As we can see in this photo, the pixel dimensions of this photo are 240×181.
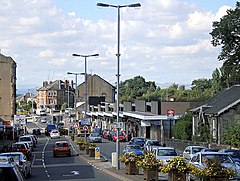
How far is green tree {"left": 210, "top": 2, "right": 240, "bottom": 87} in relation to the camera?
227ft

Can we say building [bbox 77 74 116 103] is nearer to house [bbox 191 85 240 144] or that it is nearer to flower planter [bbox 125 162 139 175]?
house [bbox 191 85 240 144]

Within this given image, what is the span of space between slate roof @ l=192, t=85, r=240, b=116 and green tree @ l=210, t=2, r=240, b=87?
25.5 feet

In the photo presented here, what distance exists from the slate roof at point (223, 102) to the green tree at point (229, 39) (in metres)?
7.77

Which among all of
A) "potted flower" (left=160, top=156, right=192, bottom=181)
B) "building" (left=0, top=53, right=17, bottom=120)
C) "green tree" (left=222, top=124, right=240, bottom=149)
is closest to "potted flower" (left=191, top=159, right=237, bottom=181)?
"potted flower" (left=160, top=156, right=192, bottom=181)

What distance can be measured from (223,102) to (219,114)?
3614 mm

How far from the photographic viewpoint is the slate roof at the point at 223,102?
5504 cm

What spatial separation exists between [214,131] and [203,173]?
37254mm

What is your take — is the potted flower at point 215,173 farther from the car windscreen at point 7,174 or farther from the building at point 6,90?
the building at point 6,90

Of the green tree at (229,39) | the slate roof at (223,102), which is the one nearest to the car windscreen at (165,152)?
the slate roof at (223,102)

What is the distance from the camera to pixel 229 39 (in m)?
69.8

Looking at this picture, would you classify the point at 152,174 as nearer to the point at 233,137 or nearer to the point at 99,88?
the point at 233,137

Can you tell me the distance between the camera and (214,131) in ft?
185

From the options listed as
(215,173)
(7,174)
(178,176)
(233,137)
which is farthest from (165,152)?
(7,174)

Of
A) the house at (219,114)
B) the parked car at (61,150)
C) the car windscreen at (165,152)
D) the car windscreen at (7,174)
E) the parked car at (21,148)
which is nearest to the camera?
the car windscreen at (7,174)
